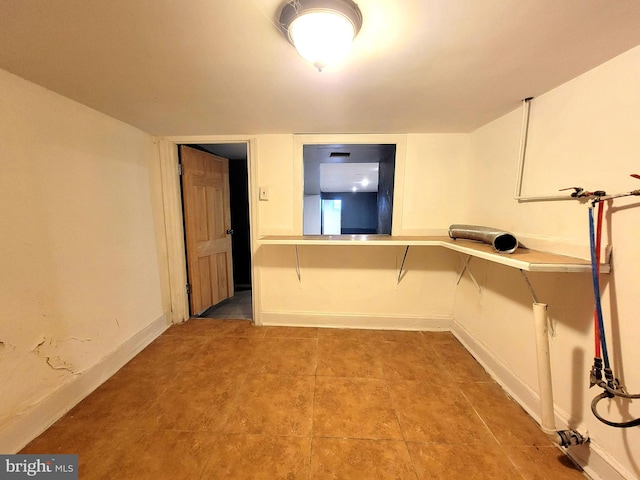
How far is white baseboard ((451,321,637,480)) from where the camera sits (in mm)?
1034

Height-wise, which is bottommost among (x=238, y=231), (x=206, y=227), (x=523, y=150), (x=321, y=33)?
(x=238, y=231)

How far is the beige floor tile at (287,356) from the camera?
1786 mm

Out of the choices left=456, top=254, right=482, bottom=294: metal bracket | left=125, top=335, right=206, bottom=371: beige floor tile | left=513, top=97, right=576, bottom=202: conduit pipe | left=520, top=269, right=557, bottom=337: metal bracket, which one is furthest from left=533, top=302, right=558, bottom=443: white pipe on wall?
left=125, top=335, right=206, bottom=371: beige floor tile

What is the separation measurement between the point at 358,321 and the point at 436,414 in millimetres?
1068

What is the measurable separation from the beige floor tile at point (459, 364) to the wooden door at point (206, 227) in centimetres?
249

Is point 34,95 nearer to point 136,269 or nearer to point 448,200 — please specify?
point 136,269

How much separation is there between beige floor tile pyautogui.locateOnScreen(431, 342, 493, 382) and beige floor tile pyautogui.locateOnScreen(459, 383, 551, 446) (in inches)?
2.7

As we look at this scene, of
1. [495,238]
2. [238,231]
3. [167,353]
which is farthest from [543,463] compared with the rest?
[238,231]

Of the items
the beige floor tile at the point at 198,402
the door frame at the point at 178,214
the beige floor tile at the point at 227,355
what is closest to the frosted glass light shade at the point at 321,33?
the door frame at the point at 178,214

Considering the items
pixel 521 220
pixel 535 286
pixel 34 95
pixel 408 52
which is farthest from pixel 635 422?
pixel 34 95

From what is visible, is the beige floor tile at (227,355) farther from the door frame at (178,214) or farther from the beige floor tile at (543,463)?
the beige floor tile at (543,463)

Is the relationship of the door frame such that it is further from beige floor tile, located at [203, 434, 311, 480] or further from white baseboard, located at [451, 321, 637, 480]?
white baseboard, located at [451, 321, 637, 480]

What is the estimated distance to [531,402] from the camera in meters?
1.42

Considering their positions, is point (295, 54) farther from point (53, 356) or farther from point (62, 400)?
point (62, 400)
